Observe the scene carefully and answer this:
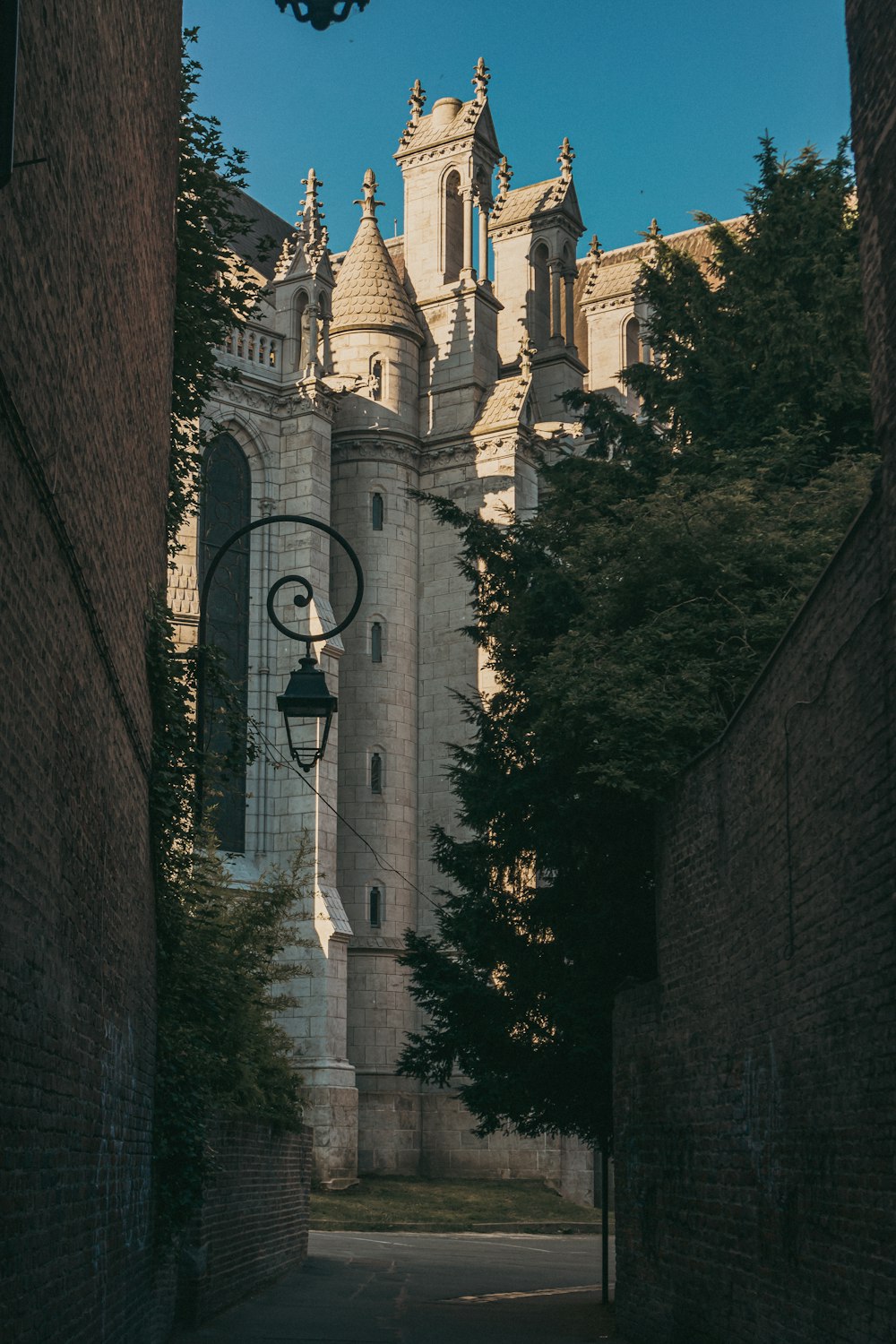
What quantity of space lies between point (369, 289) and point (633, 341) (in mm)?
11442

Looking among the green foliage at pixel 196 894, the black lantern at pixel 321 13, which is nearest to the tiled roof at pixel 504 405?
the green foliage at pixel 196 894

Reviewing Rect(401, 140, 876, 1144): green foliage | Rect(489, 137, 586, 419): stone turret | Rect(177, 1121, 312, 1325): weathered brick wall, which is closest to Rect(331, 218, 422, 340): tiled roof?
Rect(489, 137, 586, 419): stone turret

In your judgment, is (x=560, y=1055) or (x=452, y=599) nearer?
(x=560, y=1055)

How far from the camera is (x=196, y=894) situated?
18.0 m

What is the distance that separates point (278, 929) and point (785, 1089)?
13508 mm

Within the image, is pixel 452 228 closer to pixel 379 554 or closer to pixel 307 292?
pixel 307 292

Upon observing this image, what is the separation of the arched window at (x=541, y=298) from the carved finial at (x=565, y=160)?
2198 millimetres

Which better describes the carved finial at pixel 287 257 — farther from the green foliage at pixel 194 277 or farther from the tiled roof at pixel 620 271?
the green foliage at pixel 194 277

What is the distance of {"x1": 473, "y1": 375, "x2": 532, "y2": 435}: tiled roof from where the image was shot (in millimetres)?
43625

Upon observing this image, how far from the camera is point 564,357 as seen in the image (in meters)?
49.3

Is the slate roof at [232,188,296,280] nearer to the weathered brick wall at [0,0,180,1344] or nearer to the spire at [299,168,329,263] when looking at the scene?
the spire at [299,168,329,263]

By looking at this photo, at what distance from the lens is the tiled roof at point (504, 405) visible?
4362 centimetres

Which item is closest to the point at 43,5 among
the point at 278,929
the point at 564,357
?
the point at 278,929

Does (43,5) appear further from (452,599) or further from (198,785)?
(452,599)
